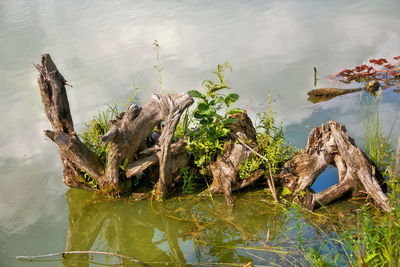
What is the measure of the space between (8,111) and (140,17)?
24.5ft

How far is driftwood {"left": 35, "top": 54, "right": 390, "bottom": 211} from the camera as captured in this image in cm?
429

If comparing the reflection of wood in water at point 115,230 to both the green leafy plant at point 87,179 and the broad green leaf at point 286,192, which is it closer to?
the green leafy plant at point 87,179

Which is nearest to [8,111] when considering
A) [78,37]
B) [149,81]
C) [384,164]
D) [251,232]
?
[149,81]

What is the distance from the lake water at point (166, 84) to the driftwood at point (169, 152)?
28 cm

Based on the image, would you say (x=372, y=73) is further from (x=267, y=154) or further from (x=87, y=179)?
(x=87, y=179)

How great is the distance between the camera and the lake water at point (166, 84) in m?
4.10

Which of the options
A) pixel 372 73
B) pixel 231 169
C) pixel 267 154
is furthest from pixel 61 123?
pixel 372 73

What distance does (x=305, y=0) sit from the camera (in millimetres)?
14242

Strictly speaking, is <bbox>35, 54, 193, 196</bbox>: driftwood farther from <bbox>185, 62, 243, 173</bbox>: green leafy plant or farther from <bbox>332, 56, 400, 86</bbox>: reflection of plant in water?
<bbox>332, 56, 400, 86</bbox>: reflection of plant in water

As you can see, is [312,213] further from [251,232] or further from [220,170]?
[220,170]

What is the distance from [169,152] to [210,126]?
1.92 ft

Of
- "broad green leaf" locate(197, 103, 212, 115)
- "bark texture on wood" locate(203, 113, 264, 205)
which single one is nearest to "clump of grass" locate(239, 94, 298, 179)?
"bark texture on wood" locate(203, 113, 264, 205)

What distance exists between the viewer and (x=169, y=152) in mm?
4496

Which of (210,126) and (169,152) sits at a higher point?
(210,126)
